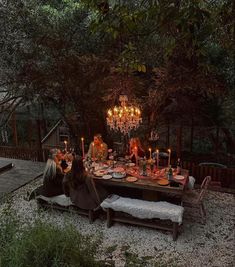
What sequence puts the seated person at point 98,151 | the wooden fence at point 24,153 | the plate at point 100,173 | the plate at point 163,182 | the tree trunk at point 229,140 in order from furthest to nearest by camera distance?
1. the wooden fence at point 24,153
2. the tree trunk at point 229,140
3. the seated person at point 98,151
4. the plate at point 100,173
5. the plate at point 163,182

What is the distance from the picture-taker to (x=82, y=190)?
5.55 meters

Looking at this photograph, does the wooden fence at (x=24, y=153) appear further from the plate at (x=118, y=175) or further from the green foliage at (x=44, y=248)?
the green foliage at (x=44, y=248)

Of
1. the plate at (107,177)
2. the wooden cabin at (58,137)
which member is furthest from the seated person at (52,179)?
the wooden cabin at (58,137)

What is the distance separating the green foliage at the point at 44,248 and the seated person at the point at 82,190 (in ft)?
10.4

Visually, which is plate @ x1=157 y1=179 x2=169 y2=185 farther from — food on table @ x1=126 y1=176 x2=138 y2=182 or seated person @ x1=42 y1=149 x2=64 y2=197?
seated person @ x1=42 y1=149 x2=64 y2=197

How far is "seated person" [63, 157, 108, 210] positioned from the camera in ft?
18.1

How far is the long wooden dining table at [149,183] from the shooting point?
5.35m

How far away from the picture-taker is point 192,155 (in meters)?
9.15

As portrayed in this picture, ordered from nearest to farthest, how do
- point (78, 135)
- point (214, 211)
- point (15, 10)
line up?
point (214, 211)
point (15, 10)
point (78, 135)

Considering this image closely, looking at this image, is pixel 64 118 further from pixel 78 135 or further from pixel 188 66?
pixel 188 66

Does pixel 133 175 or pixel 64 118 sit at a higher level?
pixel 64 118

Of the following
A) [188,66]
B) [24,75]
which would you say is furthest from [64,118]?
[188,66]

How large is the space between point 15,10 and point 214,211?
6.45 m

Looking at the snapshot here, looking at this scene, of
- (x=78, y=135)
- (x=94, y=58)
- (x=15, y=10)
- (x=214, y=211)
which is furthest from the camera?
(x=78, y=135)
